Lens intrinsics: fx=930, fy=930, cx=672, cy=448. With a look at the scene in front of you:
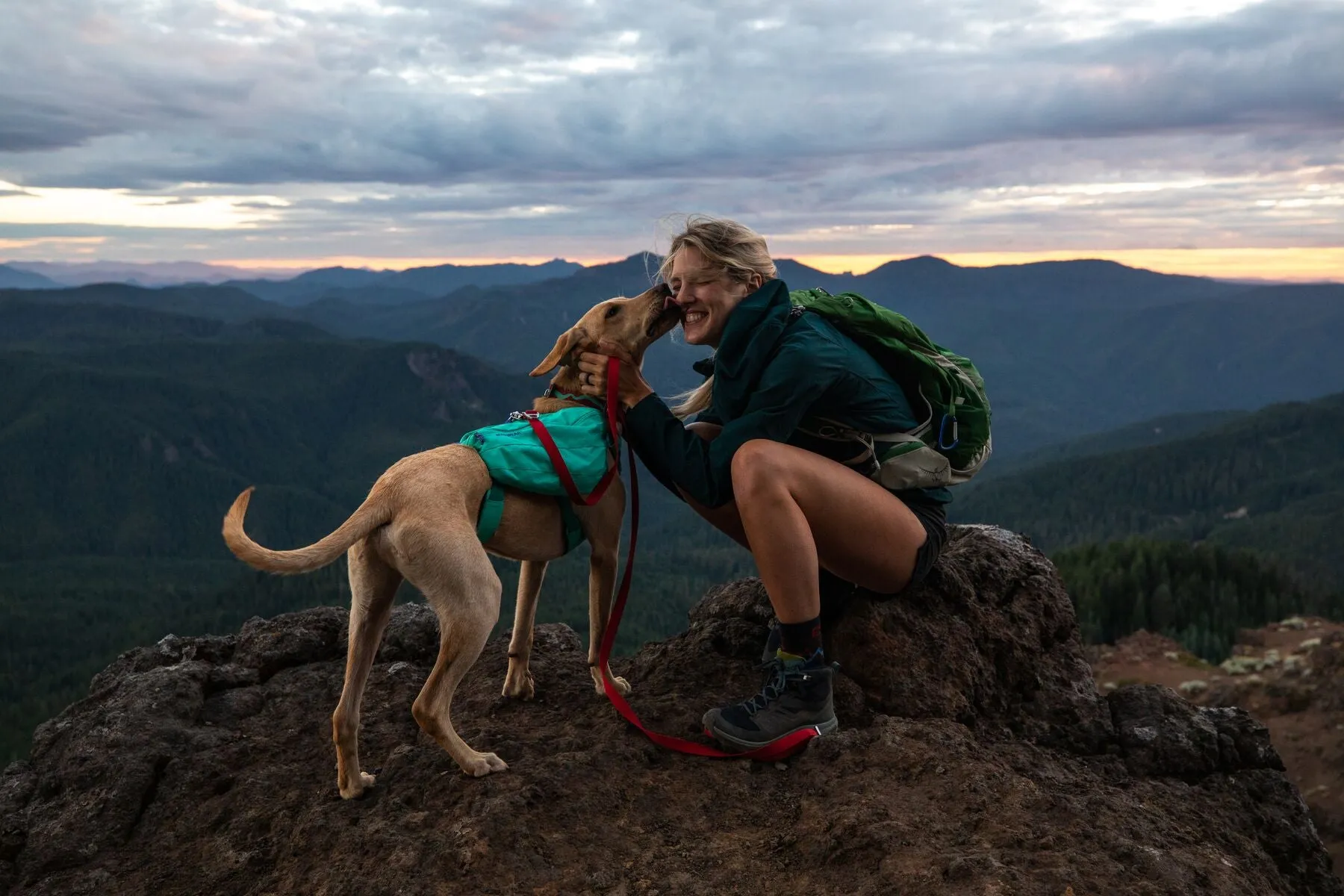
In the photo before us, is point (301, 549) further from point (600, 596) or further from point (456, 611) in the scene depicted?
point (600, 596)

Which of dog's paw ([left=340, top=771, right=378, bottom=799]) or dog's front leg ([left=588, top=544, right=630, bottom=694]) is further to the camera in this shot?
dog's front leg ([left=588, top=544, right=630, bottom=694])

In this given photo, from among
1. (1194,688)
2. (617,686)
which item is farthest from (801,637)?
(1194,688)

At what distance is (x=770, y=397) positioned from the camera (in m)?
4.63

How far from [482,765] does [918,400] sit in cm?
304

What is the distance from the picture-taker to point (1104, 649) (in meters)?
39.0

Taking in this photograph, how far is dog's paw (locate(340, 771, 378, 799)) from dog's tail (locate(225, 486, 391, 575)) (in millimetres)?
1206

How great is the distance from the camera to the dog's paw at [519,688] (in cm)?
570

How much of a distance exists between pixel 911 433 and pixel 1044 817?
2009mm

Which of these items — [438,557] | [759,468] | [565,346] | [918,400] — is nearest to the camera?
[438,557]

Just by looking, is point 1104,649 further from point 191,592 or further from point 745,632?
point 191,592

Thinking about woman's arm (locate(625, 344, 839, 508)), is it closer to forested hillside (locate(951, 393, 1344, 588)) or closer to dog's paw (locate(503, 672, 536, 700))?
dog's paw (locate(503, 672, 536, 700))

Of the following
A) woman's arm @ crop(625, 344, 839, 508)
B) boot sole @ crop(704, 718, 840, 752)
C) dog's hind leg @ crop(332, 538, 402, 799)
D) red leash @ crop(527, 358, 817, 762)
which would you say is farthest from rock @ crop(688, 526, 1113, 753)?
dog's hind leg @ crop(332, 538, 402, 799)

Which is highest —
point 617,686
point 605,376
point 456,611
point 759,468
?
point 605,376

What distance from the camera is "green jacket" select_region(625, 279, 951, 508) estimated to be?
4621mm
